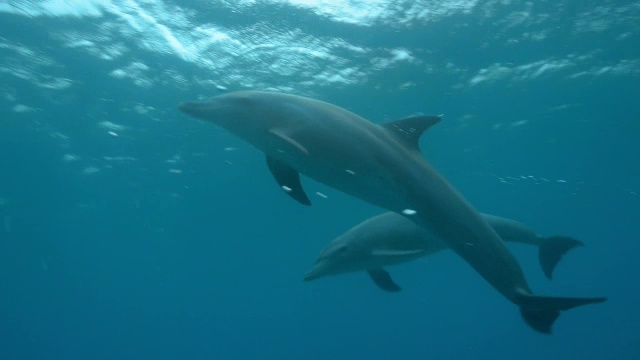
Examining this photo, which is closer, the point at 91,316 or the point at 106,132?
the point at 106,132

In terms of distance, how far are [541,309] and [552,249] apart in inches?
175

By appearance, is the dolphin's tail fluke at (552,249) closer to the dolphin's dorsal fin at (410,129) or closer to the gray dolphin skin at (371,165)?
the gray dolphin skin at (371,165)

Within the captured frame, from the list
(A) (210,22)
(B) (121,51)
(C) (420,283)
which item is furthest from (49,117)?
(C) (420,283)

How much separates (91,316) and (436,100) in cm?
7405

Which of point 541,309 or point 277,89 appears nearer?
point 541,309

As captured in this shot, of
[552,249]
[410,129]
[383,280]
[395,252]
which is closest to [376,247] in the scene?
[395,252]

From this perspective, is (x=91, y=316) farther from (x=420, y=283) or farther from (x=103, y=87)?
(x=103, y=87)

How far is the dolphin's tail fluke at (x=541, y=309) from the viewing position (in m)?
5.74

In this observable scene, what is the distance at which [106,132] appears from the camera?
2389 centimetres

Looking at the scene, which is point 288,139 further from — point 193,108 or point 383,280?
point 383,280

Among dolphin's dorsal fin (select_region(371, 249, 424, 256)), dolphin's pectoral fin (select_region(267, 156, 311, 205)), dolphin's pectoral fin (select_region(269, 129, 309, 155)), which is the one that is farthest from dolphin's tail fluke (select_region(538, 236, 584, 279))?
dolphin's pectoral fin (select_region(269, 129, 309, 155))

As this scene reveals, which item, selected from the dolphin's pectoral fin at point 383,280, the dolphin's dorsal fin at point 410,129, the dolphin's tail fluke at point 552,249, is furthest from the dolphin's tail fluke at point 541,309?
the dolphin's tail fluke at point 552,249

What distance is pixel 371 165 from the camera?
18.0 ft

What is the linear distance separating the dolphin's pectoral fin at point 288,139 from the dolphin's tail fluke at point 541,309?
9.15 feet
